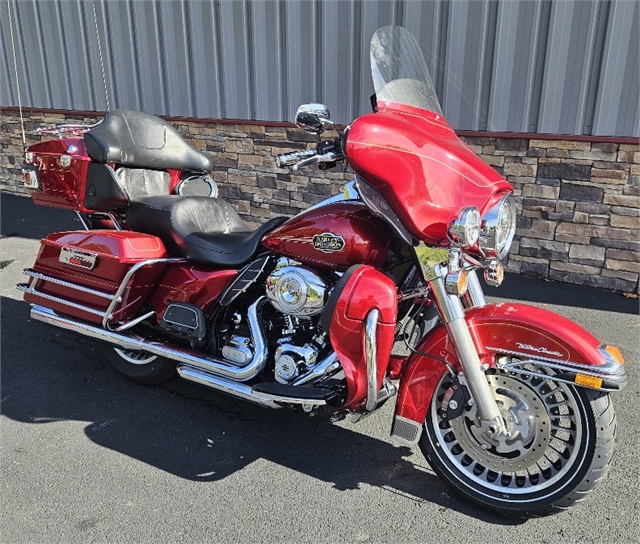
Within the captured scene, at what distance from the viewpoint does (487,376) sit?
2.58m

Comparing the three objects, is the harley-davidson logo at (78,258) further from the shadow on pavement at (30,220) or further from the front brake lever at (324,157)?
the shadow on pavement at (30,220)

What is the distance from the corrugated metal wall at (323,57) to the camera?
5.00 meters

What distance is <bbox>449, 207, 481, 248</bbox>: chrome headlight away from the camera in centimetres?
226

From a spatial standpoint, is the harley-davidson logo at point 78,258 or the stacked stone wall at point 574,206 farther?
the stacked stone wall at point 574,206

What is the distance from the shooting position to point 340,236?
105 inches

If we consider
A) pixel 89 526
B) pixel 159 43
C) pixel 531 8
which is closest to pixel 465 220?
pixel 89 526

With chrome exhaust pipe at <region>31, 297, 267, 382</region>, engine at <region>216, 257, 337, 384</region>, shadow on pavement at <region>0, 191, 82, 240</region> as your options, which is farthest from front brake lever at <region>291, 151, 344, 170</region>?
shadow on pavement at <region>0, 191, 82, 240</region>

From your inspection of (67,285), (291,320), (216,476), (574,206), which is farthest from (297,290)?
(574,206)

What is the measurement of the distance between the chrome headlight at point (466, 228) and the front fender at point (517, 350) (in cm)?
39

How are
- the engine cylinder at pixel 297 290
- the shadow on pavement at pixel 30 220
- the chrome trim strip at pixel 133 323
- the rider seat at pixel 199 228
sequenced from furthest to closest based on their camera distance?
the shadow on pavement at pixel 30 220 < the chrome trim strip at pixel 133 323 < the rider seat at pixel 199 228 < the engine cylinder at pixel 297 290

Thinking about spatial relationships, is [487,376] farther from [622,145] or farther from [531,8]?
[531,8]

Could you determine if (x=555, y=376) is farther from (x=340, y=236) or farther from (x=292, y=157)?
(x=292, y=157)

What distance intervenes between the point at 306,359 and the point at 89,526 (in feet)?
3.89

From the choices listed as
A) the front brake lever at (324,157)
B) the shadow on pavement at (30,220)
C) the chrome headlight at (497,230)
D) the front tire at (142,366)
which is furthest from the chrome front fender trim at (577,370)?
the shadow on pavement at (30,220)
